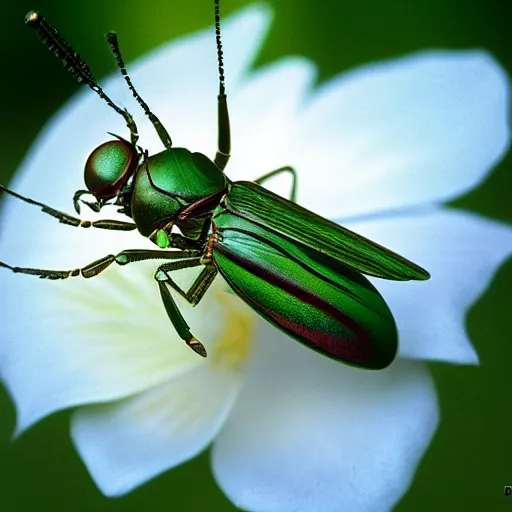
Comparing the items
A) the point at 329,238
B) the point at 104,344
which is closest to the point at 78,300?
the point at 104,344

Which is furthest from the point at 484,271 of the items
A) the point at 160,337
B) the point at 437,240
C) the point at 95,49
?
the point at 95,49

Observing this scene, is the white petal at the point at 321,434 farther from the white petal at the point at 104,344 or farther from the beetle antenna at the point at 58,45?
the beetle antenna at the point at 58,45

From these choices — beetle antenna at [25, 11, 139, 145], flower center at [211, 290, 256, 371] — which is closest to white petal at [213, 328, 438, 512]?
flower center at [211, 290, 256, 371]

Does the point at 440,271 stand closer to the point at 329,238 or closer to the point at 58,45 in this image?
the point at 329,238

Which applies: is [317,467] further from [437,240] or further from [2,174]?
[2,174]

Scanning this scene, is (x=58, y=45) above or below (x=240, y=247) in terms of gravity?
above

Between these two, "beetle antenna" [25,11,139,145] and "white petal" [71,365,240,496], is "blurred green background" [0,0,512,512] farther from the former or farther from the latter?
"beetle antenna" [25,11,139,145]
